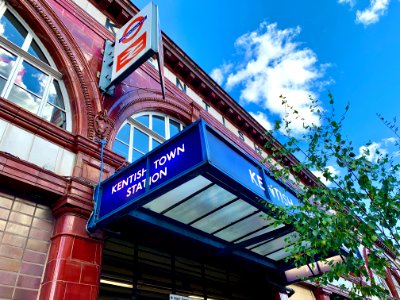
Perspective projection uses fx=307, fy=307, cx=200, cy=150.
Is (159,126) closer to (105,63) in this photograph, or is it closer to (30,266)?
(105,63)

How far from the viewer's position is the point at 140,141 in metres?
8.22

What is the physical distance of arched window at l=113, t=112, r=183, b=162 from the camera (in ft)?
24.5

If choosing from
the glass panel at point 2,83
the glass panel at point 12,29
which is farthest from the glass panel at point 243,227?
the glass panel at point 12,29

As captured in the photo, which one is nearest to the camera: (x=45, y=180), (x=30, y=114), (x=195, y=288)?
(x=45, y=180)

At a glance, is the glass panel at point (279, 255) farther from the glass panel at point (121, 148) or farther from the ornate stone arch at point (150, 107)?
the ornate stone arch at point (150, 107)

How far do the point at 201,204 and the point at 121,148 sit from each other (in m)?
2.95

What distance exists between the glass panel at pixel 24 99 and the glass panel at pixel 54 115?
0.18 m

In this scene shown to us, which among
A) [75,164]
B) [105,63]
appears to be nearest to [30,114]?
[75,164]

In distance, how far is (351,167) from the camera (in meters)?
5.11

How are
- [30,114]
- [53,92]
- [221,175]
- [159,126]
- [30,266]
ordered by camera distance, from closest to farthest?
[221,175]
[30,266]
[30,114]
[53,92]
[159,126]

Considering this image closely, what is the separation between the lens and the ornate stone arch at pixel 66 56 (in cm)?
649

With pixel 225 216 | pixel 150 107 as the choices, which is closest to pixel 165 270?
pixel 225 216

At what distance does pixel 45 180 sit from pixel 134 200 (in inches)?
67.8

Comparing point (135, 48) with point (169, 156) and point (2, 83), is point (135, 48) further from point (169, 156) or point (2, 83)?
point (169, 156)
